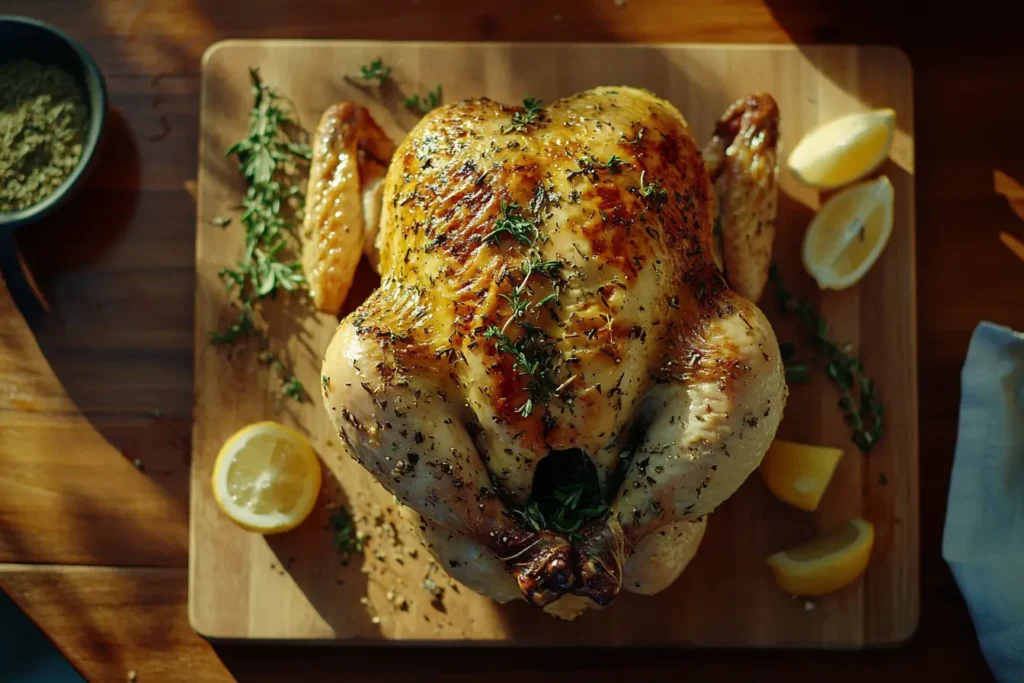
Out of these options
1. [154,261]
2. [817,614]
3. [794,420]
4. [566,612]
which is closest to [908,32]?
[794,420]

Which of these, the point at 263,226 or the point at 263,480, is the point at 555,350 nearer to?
the point at 263,480

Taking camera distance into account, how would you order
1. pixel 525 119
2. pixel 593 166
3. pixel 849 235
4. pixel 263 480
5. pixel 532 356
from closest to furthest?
pixel 532 356 < pixel 593 166 < pixel 525 119 < pixel 263 480 < pixel 849 235

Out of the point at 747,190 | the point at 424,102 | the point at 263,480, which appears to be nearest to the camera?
the point at 747,190

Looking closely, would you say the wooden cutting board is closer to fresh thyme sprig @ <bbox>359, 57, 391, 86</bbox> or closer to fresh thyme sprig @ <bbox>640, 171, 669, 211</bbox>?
fresh thyme sprig @ <bbox>359, 57, 391, 86</bbox>

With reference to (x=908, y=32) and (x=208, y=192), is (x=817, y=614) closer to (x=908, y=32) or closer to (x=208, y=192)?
(x=908, y=32)

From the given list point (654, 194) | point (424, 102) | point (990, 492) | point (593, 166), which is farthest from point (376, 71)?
point (990, 492)

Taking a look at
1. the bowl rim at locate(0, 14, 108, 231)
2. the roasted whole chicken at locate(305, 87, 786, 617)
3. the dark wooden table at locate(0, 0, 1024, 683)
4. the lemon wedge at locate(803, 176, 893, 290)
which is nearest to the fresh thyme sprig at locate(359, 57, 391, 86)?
the dark wooden table at locate(0, 0, 1024, 683)

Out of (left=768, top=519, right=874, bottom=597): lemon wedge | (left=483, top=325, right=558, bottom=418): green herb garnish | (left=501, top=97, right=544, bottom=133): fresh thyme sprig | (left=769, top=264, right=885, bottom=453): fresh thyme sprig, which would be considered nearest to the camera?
(left=483, top=325, right=558, bottom=418): green herb garnish
